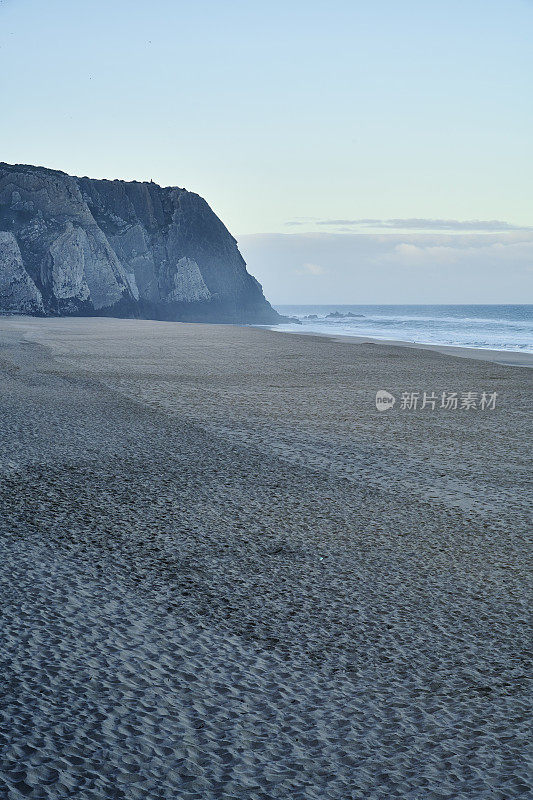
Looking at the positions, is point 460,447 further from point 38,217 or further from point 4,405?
point 38,217

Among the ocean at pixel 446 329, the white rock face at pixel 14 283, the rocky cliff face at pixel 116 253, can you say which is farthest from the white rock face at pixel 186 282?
the white rock face at pixel 14 283

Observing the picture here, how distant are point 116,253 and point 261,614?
71.2m

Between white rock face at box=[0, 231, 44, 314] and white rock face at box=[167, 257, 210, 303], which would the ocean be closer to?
white rock face at box=[167, 257, 210, 303]

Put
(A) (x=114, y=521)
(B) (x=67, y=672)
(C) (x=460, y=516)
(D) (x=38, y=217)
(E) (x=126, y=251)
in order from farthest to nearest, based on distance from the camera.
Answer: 1. (E) (x=126, y=251)
2. (D) (x=38, y=217)
3. (C) (x=460, y=516)
4. (A) (x=114, y=521)
5. (B) (x=67, y=672)

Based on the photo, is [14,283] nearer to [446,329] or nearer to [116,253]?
[116,253]

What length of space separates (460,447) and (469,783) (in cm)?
591

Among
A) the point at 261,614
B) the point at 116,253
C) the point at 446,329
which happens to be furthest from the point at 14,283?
the point at 261,614

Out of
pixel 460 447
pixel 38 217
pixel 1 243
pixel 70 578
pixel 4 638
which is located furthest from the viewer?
pixel 38 217

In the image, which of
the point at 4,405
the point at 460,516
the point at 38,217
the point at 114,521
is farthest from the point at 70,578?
the point at 38,217

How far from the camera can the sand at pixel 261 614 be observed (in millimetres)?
2402

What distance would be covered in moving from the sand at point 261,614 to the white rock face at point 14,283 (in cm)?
4816

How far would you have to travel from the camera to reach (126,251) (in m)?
→ 72.4

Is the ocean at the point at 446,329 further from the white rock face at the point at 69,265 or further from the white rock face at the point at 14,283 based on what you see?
the white rock face at the point at 14,283

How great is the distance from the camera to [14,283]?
53250 millimetres
